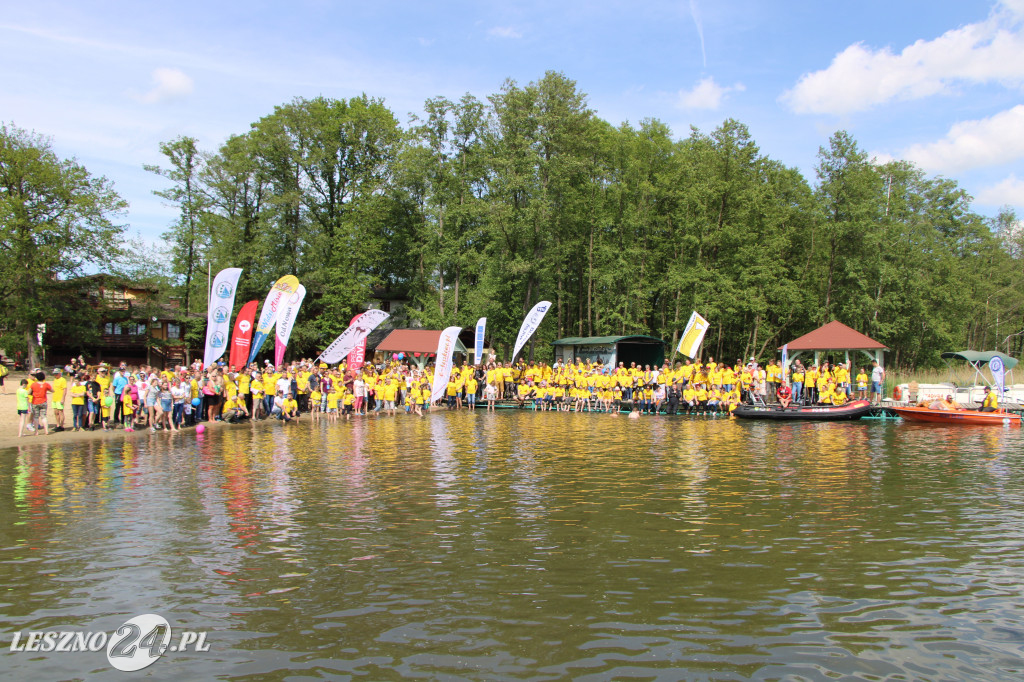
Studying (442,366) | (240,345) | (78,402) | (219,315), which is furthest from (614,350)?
(78,402)

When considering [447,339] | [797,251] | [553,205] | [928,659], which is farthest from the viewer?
[797,251]

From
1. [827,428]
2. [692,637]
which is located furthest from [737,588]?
[827,428]

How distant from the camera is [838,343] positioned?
31.0 metres

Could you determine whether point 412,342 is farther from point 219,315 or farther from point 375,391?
point 219,315

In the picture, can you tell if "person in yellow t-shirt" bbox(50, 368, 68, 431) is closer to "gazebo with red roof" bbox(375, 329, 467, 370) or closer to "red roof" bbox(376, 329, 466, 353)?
"gazebo with red roof" bbox(375, 329, 467, 370)

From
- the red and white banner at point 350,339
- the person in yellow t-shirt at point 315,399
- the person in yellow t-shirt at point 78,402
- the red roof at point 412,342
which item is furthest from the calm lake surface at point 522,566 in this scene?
the red roof at point 412,342

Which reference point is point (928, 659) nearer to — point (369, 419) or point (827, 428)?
point (827, 428)

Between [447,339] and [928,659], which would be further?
[447,339]

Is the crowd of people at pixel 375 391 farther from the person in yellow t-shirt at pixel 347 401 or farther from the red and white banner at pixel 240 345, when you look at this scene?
the red and white banner at pixel 240 345

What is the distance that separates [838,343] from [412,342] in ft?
79.4

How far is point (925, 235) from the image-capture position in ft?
153

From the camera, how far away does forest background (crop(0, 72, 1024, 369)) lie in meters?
42.5

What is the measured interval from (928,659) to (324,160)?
155ft

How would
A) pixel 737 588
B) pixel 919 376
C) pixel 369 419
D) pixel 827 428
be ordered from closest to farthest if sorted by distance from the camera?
pixel 737 588 < pixel 827 428 < pixel 369 419 < pixel 919 376
